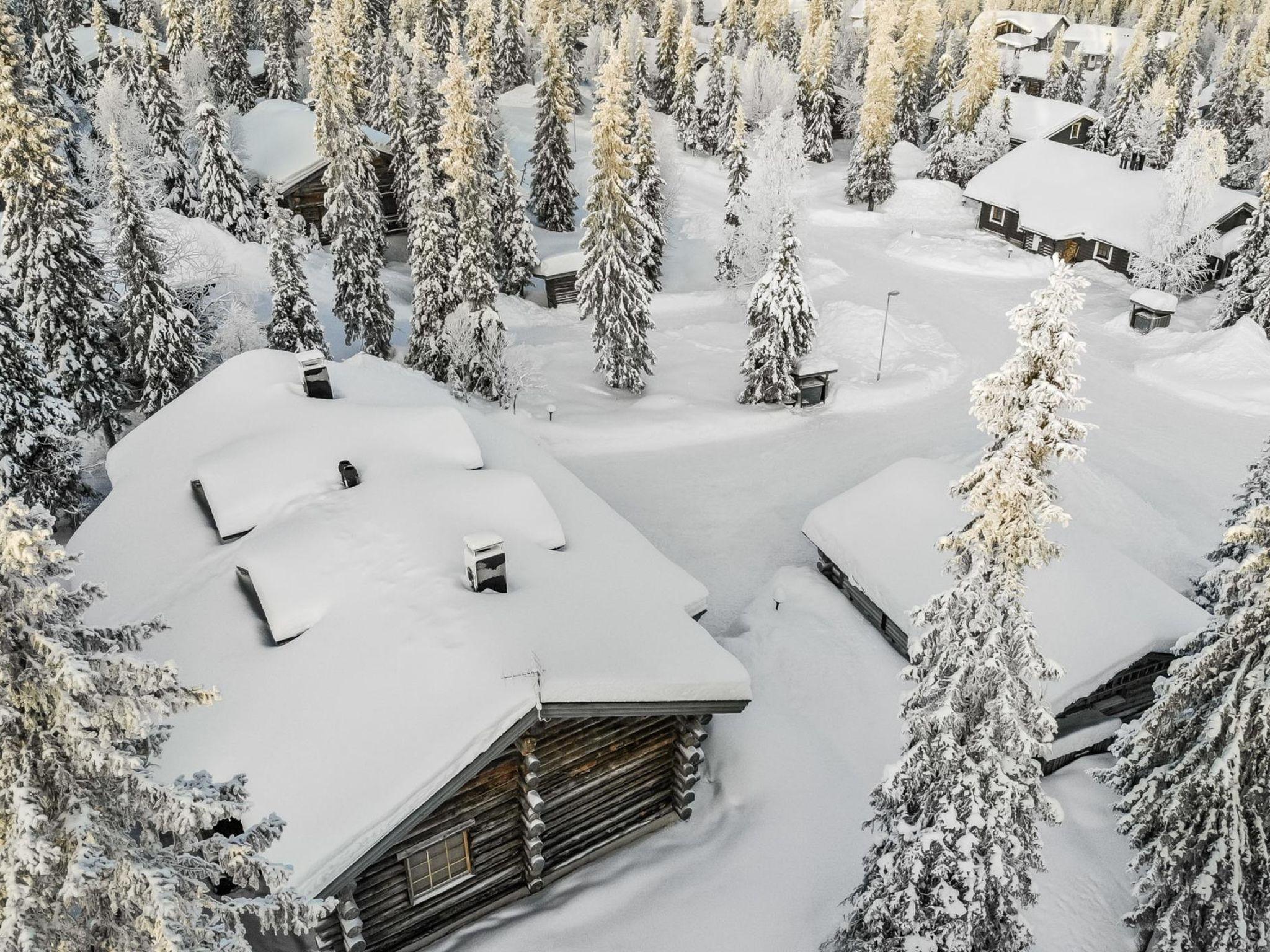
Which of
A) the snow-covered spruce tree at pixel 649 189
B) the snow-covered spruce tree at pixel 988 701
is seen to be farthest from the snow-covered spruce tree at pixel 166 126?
the snow-covered spruce tree at pixel 988 701

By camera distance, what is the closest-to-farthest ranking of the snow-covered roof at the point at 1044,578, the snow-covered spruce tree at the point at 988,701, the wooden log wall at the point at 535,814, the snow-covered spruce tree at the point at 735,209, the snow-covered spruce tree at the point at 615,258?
the snow-covered spruce tree at the point at 988,701 < the wooden log wall at the point at 535,814 < the snow-covered roof at the point at 1044,578 < the snow-covered spruce tree at the point at 615,258 < the snow-covered spruce tree at the point at 735,209

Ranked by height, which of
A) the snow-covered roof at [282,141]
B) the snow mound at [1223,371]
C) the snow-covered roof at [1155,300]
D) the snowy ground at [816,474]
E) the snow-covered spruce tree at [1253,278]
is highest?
the snow-covered roof at [282,141]

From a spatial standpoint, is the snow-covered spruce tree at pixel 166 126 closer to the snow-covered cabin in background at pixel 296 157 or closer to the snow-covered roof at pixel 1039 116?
the snow-covered cabin in background at pixel 296 157

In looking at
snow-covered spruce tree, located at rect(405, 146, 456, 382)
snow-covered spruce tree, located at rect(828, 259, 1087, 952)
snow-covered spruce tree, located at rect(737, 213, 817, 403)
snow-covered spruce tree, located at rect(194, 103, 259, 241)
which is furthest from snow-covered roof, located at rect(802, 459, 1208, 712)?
snow-covered spruce tree, located at rect(194, 103, 259, 241)

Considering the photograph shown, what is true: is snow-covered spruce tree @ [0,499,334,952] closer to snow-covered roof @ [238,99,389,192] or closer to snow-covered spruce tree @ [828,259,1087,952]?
snow-covered spruce tree @ [828,259,1087,952]

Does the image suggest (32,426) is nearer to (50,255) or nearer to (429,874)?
(50,255)

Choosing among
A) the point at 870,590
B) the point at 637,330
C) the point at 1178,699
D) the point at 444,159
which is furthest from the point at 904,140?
the point at 1178,699

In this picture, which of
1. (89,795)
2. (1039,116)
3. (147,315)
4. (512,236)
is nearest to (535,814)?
(89,795)

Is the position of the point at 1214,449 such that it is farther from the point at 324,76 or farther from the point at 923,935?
the point at 324,76
